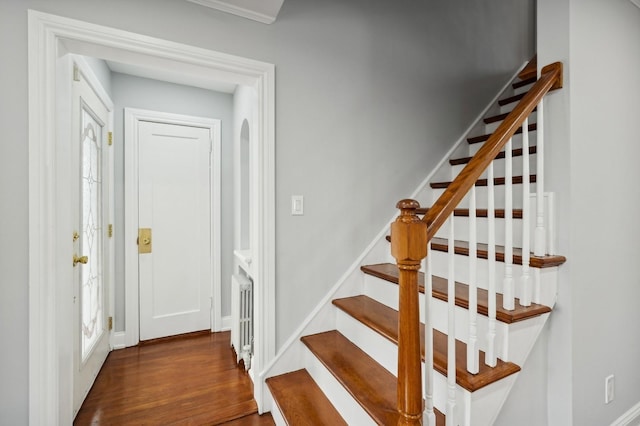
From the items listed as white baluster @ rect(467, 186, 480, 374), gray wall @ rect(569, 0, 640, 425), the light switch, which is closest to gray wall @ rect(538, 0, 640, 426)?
gray wall @ rect(569, 0, 640, 425)

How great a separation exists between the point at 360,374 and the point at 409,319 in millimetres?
691

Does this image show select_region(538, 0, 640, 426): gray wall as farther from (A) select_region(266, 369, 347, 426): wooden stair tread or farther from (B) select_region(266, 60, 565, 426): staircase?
(A) select_region(266, 369, 347, 426): wooden stair tread

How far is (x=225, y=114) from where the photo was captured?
3205 millimetres

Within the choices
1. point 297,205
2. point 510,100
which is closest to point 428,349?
point 297,205

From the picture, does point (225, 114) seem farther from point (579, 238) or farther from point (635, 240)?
point (635, 240)

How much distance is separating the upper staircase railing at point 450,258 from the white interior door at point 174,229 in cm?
258

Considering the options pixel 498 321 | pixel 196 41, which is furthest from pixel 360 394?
pixel 196 41

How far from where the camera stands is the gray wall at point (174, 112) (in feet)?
9.01

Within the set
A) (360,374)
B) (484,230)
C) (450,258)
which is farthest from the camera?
(484,230)

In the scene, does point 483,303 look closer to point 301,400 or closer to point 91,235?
point 301,400

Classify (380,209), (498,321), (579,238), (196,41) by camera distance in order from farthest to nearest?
1. (380,209)
2. (196,41)
3. (579,238)
4. (498,321)

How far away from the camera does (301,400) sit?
5.23 ft

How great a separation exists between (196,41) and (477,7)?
2500 mm

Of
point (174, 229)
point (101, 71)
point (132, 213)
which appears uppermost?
point (101, 71)
